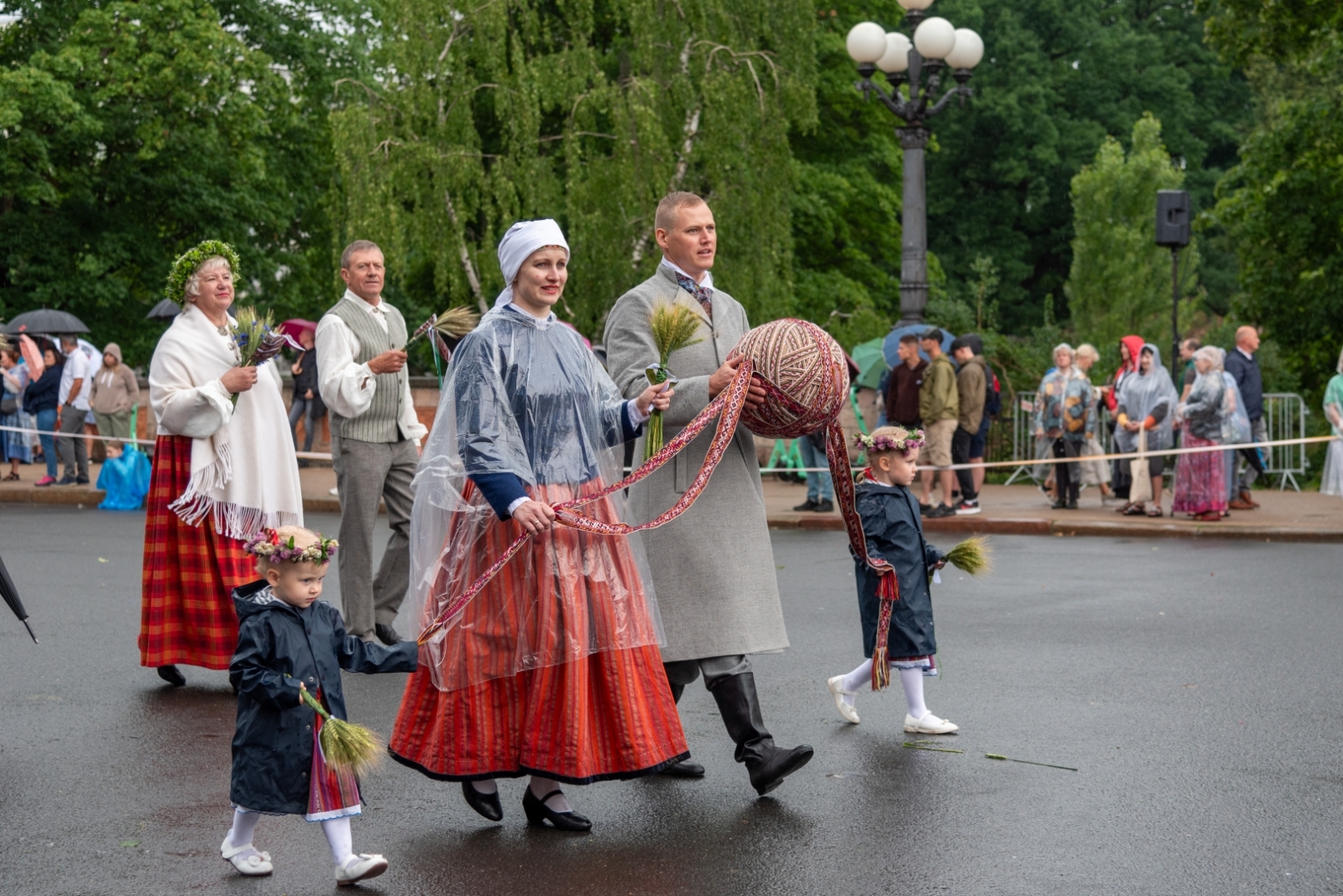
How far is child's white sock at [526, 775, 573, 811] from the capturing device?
17.1 ft

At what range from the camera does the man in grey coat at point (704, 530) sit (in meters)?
5.47

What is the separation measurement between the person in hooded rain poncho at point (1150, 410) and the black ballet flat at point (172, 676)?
35.9 feet

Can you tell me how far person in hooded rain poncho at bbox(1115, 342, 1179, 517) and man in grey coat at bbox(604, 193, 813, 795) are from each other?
1122 centimetres

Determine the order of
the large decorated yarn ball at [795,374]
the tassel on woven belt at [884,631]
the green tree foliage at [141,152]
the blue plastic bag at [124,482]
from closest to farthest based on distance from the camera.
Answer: the large decorated yarn ball at [795,374], the tassel on woven belt at [884,631], the blue plastic bag at [124,482], the green tree foliage at [141,152]

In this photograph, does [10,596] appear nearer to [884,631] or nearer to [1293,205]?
[884,631]

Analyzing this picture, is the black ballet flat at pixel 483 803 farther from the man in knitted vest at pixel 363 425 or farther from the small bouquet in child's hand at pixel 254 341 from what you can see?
the man in knitted vest at pixel 363 425

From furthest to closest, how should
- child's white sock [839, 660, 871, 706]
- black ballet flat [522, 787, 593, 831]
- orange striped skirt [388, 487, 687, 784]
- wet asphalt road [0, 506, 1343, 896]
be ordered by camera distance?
child's white sock [839, 660, 871, 706] < black ballet flat [522, 787, 593, 831] < orange striped skirt [388, 487, 687, 784] < wet asphalt road [0, 506, 1343, 896]

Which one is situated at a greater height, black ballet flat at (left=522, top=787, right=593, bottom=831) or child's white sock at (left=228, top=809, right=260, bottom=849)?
child's white sock at (left=228, top=809, right=260, bottom=849)

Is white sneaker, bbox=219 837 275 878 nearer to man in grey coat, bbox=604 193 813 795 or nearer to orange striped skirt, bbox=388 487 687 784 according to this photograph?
orange striped skirt, bbox=388 487 687 784

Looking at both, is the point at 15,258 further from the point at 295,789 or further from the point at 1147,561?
the point at 295,789

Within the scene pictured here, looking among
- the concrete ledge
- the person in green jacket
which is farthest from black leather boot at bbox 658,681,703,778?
the person in green jacket

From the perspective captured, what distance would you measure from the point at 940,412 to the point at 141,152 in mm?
20875

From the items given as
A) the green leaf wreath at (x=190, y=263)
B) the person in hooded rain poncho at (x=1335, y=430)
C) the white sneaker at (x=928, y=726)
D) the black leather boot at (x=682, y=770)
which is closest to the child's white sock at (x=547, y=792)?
the black leather boot at (x=682, y=770)

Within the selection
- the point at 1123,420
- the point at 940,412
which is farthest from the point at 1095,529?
the point at 940,412
